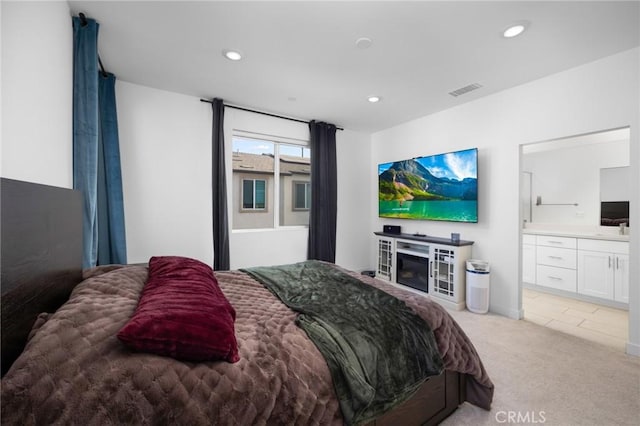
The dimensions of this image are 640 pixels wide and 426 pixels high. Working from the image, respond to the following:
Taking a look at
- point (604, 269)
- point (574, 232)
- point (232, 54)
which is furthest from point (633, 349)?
point (232, 54)

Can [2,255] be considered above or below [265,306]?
above

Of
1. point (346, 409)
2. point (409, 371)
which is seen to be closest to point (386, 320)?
point (409, 371)

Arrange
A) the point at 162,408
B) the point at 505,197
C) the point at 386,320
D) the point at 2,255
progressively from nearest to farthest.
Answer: the point at 2,255
the point at 162,408
the point at 386,320
the point at 505,197

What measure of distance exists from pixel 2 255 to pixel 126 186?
9.12 feet

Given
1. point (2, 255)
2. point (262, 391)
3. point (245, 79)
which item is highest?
point (245, 79)

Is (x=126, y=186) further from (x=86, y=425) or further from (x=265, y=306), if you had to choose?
(x=86, y=425)

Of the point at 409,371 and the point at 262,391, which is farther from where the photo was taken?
the point at 409,371

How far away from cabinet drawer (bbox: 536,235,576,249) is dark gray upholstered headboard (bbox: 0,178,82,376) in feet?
17.1

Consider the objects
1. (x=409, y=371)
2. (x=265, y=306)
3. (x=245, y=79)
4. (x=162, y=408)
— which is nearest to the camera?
(x=162, y=408)

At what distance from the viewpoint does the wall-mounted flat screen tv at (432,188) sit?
3.44 metres

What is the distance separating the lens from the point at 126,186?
304 centimetres

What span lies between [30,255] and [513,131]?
13.3 ft

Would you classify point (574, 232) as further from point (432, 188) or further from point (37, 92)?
point (37, 92)

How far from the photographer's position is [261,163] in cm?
472
